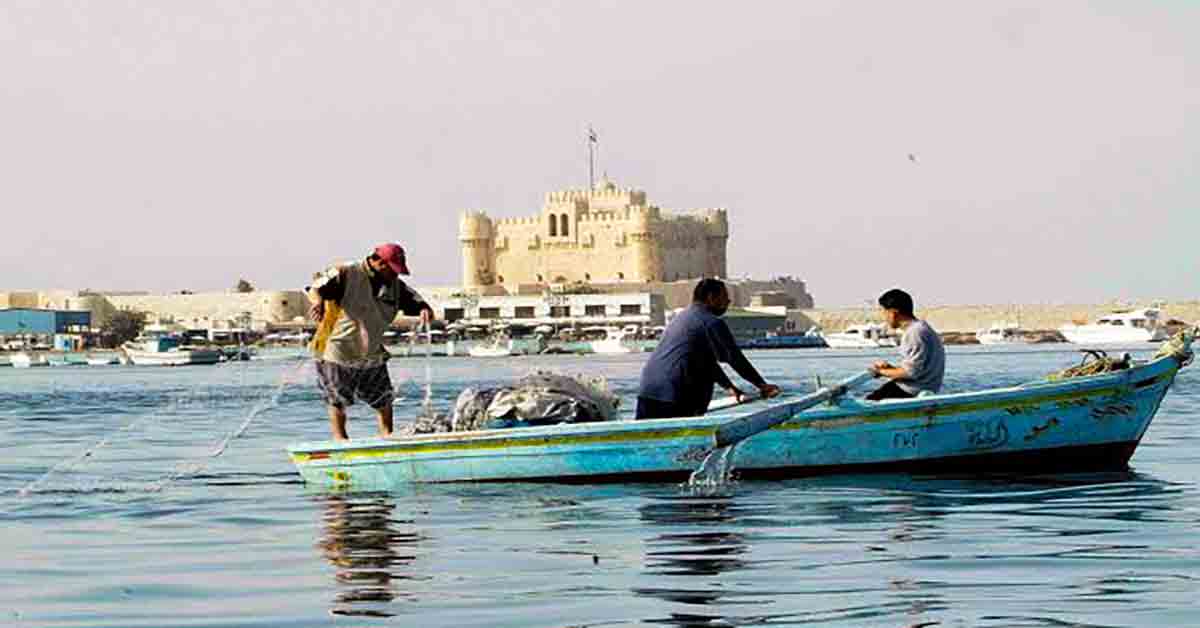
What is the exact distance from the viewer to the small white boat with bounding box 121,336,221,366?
350 ft

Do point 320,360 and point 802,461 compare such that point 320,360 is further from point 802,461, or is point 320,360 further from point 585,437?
point 802,461

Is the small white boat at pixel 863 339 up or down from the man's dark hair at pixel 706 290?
down

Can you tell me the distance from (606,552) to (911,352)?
4609 millimetres

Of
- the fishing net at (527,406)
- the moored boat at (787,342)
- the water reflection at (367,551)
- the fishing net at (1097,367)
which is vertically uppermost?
the fishing net at (1097,367)

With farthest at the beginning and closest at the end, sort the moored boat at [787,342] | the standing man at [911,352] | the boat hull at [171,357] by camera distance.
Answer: the moored boat at [787,342]
the boat hull at [171,357]
the standing man at [911,352]

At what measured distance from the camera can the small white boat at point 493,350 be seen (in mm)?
118625

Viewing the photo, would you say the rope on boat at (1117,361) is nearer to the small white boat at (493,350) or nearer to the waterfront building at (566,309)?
the small white boat at (493,350)

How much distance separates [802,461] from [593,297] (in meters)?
126

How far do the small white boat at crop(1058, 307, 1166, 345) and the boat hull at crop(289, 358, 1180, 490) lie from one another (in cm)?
10337

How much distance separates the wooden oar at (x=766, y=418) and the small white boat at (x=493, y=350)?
10162 cm

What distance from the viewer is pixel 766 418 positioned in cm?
Result: 1406

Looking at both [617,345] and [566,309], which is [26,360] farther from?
[566,309]

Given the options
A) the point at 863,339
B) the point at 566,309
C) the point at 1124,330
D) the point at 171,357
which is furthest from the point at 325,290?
the point at 566,309

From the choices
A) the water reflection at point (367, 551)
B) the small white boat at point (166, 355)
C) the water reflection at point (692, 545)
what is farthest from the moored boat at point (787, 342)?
the water reflection at point (692, 545)
